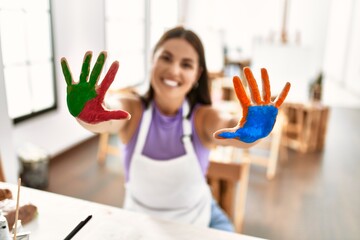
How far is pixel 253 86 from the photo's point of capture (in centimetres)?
47

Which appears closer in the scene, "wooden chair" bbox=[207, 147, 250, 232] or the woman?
the woman

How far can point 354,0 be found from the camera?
18.8ft

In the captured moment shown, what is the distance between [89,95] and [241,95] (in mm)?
217

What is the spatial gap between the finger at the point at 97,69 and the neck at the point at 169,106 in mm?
504

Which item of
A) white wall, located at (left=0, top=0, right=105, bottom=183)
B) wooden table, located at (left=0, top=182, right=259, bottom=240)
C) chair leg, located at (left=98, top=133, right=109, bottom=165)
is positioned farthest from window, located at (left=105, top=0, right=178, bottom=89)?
wooden table, located at (left=0, top=182, right=259, bottom=240)

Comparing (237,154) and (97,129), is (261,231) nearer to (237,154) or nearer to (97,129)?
(237,154)

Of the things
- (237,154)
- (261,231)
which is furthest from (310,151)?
(261,231)

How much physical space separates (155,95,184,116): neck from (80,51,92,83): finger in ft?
1.66

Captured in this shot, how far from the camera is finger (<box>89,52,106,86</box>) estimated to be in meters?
0.46

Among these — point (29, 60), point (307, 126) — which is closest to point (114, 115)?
point (29, 60)

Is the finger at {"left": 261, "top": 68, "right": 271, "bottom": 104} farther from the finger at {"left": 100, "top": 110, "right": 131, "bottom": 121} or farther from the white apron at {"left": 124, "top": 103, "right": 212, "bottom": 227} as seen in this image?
the white apron at {"left": 124, "top": 103, "right": 212, "bottom": 227}

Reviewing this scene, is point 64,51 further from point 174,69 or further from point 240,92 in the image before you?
point 240,92

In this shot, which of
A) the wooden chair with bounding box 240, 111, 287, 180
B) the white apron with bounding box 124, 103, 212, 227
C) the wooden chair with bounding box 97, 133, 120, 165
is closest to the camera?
the white apron with bounding box 124, 103, 212, 227

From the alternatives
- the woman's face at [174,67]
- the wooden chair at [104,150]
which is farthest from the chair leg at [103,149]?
the woman's face at [174,67]
